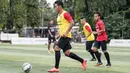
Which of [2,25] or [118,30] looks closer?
[118,30]

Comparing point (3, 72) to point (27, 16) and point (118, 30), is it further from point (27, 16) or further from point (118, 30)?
point (27, 16)

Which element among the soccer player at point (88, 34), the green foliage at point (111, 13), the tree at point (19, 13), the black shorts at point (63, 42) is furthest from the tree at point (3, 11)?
the black shorts at point (63, 42)

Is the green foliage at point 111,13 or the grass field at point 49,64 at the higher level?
the grass field at point 49,64

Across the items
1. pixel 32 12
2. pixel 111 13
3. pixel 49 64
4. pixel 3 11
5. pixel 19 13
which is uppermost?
pixel 49 64

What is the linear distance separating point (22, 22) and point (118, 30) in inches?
714

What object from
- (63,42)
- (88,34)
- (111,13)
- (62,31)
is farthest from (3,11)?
(63,42)

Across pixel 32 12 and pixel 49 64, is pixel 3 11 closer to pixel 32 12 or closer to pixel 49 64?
pixel 32 12

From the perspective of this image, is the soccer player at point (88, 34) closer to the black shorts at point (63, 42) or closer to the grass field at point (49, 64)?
the grass field at point (49, 64)

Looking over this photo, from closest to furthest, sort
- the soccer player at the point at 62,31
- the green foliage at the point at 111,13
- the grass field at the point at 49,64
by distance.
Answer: the soccer player at the point at 62,31 → the grass field at the point at 49,64 → the green foliage at the point at 111,13

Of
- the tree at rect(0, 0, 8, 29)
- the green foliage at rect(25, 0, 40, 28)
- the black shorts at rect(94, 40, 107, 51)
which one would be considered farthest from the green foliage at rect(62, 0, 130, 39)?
the black shorts at rect(94, 40, 107, 51)

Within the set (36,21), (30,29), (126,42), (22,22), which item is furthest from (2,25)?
(126,42)

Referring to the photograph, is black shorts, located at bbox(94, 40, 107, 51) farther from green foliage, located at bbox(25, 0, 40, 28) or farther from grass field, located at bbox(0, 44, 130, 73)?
→ green foliage, located at bbox(25, 0, 40, 28)

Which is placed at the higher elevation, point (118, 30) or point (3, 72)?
point (3, 72)

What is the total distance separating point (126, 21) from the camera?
48125mm
